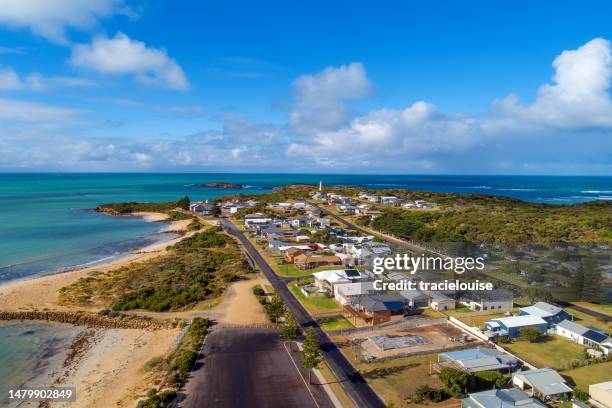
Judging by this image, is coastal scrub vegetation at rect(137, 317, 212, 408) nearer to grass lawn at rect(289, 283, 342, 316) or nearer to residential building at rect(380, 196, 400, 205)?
grass lawn at rect(289, 283, 342, 316)

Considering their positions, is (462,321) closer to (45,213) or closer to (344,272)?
(344,272)

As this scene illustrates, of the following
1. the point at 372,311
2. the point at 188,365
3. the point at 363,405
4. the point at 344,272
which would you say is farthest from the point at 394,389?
the point at 344,272

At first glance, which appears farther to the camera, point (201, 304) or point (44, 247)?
point (44, 247)

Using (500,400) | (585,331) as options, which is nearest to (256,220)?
(585,331)

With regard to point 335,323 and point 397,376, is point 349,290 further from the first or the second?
point 397,376

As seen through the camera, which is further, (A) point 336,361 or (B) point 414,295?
(B) point 414,295
